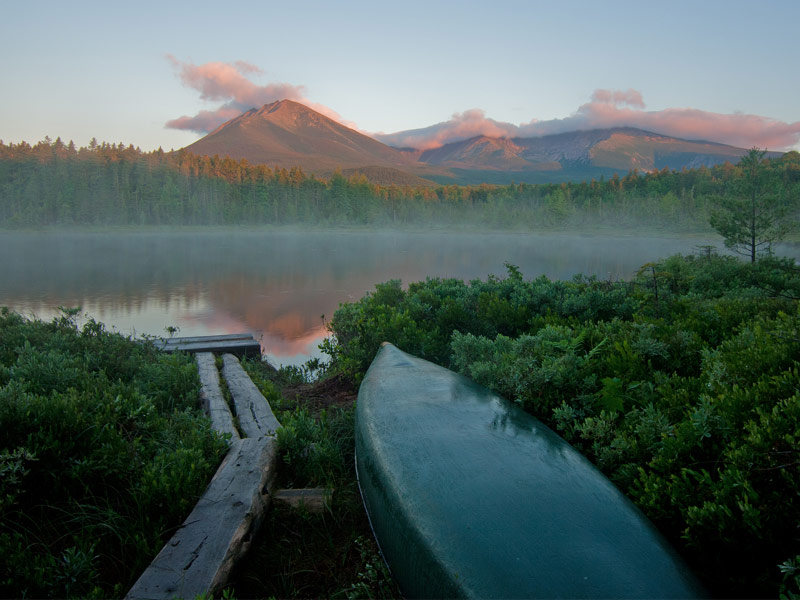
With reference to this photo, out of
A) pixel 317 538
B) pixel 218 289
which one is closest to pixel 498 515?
pixel 317 538

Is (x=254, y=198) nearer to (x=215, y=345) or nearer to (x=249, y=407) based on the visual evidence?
(x=215, y=345)

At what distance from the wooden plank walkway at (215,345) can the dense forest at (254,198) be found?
6660 centimetres

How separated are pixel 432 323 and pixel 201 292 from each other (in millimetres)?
14406

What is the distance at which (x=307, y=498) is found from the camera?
342 cm

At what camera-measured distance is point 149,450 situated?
3580mm

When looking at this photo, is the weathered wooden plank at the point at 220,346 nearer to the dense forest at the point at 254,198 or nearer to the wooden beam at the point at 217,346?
the wooden beam at the point at 217,346

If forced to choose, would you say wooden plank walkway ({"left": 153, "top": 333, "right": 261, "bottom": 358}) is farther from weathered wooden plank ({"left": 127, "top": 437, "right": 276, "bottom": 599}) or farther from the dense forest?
the dense forest

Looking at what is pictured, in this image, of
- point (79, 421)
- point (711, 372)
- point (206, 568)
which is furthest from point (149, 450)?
point (711, 372)

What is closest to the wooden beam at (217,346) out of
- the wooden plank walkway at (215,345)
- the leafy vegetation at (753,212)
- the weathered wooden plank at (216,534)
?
the wooden plank walkway at (215,345)

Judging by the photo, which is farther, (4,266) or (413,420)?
(4,266)

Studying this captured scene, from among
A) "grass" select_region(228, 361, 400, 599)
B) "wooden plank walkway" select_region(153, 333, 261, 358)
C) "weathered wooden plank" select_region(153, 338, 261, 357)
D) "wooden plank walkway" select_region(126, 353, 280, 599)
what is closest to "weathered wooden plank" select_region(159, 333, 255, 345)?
"wooden plank walkway" select_region(153, 333, 261, 358)

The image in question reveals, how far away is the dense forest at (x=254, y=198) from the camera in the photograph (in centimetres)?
7431

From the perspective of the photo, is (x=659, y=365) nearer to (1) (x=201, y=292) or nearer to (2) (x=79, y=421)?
(2) (x=79, y=421)

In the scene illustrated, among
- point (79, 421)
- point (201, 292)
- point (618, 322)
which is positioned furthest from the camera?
point (201, 292)
